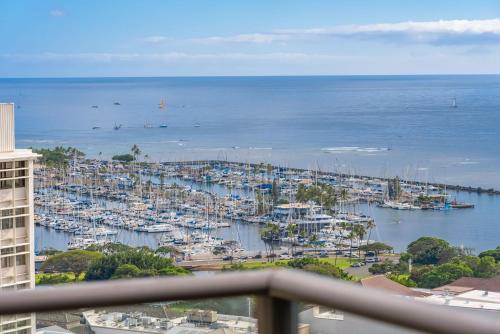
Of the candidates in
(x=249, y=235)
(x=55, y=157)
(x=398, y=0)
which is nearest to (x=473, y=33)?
(x=398, y=0)

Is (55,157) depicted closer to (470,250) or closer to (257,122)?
(470,250)

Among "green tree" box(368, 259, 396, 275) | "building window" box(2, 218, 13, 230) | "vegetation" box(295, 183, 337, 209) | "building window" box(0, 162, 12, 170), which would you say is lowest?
"green tree" box(368, 259, 396, 275)

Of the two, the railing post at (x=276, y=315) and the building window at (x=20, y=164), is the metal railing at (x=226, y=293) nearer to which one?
the railing post at (x=276, y=315)

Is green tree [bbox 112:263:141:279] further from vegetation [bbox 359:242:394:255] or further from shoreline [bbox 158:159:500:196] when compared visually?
shoreline [bbox 158:159:500:196]

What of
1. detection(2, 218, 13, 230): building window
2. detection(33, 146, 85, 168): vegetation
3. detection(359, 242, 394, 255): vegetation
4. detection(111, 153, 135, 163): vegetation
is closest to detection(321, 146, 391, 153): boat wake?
detection(111, 153, 135, 163): vegetation

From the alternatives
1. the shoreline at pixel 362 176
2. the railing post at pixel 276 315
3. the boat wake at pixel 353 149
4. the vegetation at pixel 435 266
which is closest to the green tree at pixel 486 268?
the vegetation at pixel 435 266

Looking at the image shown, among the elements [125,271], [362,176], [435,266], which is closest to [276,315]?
[125,271]
